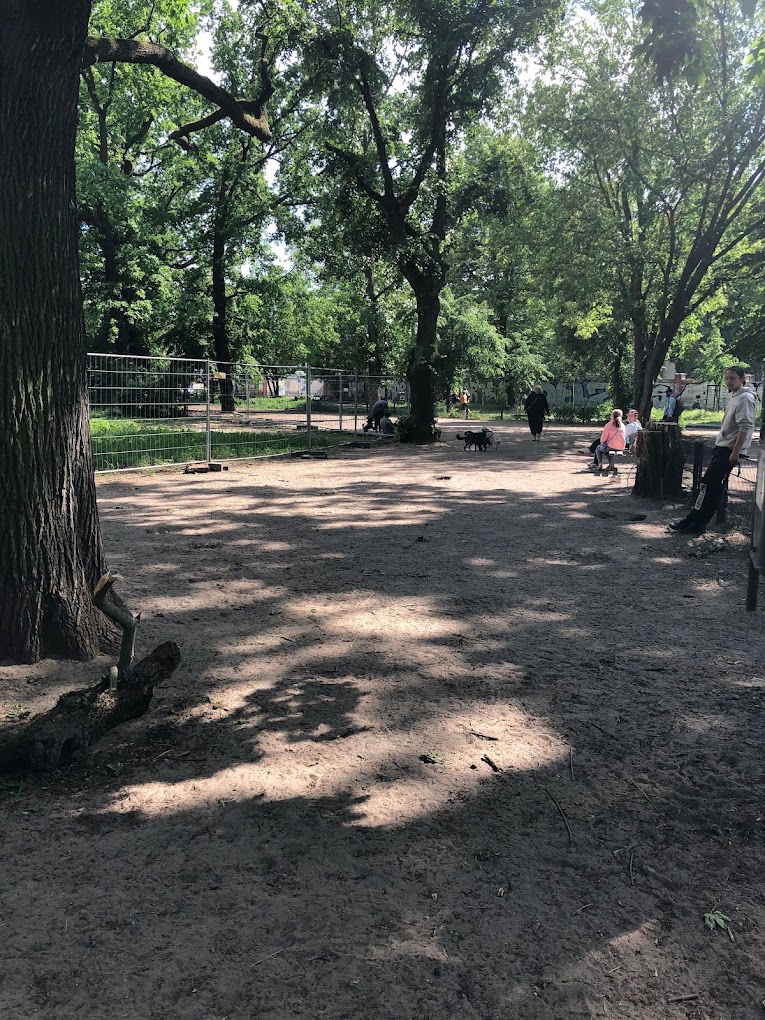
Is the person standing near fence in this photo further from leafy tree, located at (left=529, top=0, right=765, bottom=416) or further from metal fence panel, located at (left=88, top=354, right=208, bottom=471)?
leafy tree, located at (left=529, top=0, right=765, bottom=416)

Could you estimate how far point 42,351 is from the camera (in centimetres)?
405

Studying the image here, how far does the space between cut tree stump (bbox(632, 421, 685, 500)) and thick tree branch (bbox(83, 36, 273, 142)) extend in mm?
7234

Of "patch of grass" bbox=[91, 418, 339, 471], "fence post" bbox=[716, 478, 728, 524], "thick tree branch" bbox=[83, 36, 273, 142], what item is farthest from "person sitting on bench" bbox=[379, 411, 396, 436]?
"thick tree branch" bbox=[83, 36, 273, 142]

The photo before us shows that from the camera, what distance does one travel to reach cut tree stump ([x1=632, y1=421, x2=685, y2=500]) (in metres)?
11.1

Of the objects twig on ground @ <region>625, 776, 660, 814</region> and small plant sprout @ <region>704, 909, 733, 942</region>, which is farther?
twig on ground @ <region>625, 776, 660, 814</region>

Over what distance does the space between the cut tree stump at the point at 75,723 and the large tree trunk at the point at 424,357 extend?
18.5 m

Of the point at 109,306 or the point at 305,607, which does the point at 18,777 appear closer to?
the point at 305,607

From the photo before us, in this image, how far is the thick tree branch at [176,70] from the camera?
15.8 feet

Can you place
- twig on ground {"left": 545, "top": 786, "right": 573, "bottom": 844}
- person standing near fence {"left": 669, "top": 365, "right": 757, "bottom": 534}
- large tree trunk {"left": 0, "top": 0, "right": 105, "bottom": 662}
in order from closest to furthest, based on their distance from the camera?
1. twig on ground {"left": 545, "top": 786, "right": 573, "bottom": 844}
2. large tree trunk {"left": 0, "top": 0, "right": 105, "bottom": 662}
3. person standing near fence {"left": 669, "top": 365, "right": 757, "bottom": 534}

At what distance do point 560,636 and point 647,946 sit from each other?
9.66 feet

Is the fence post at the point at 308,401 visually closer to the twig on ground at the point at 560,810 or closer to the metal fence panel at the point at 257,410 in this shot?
the metal fence panel at the point at 257,410

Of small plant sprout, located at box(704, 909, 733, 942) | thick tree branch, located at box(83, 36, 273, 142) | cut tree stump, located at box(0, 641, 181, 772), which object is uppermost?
thick tree branch, located at box(83, 36, 273, 142)

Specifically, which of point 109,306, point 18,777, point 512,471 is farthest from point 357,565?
point 109,306

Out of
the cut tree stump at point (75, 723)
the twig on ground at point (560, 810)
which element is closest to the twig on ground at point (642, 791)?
the twig on ground at point (560, 810)
